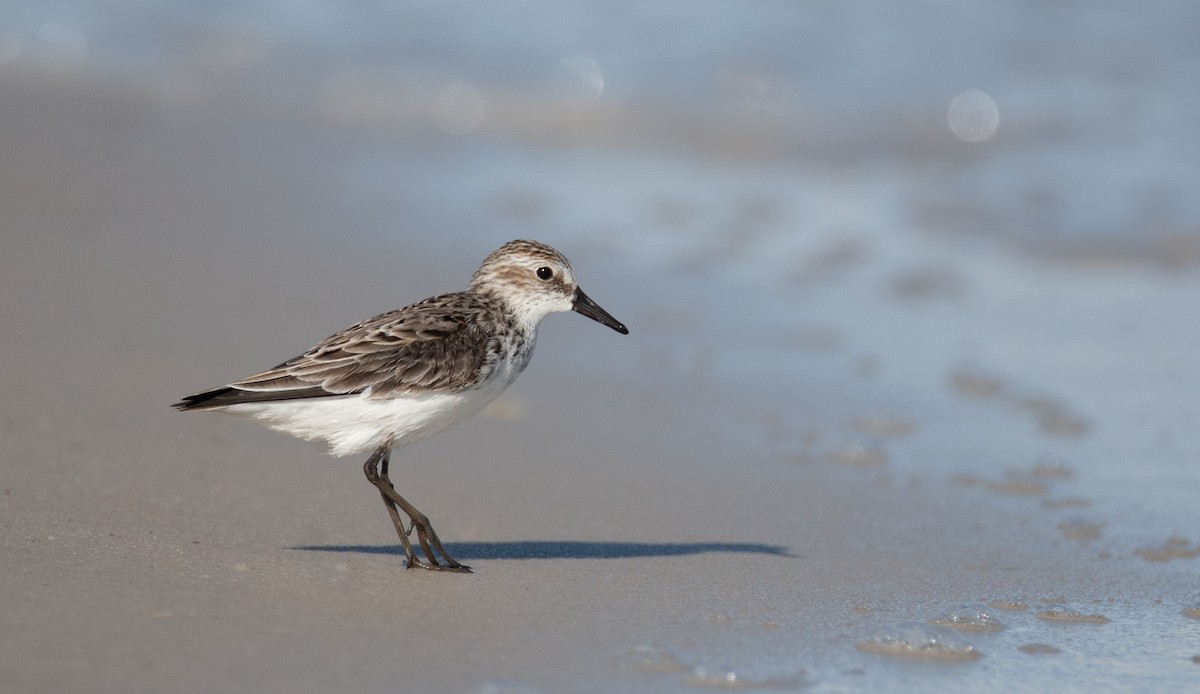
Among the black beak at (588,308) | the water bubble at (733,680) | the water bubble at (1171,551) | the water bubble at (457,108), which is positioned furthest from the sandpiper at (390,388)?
the water bubble at (457,108)

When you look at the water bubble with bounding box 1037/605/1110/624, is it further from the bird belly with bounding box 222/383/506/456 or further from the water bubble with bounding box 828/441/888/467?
the bird belly with bounding box 222/383/506/456

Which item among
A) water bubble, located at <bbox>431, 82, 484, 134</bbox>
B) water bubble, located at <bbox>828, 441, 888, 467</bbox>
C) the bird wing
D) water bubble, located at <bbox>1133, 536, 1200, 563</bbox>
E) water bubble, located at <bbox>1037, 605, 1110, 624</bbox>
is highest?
water bubble, located at <bbox>431, 82, 484, 134</bbox>

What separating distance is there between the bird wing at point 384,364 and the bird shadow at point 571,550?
2.23ft

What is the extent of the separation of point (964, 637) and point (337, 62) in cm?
1088

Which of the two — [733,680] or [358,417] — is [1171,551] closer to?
[733,680]

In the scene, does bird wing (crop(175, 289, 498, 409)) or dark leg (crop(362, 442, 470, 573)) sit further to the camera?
dark leg (crop(362, 442, 470, 573))

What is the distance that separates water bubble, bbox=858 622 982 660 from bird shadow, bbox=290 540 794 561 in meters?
1.04

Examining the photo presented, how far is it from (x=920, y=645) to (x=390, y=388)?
2.08 m

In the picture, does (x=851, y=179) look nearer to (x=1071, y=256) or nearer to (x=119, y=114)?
(x=1071, y=256)

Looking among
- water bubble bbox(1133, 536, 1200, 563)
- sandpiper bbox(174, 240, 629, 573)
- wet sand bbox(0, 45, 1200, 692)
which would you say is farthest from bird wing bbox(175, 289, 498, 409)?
water bubble bbox(1133, 536, 1200, 563)

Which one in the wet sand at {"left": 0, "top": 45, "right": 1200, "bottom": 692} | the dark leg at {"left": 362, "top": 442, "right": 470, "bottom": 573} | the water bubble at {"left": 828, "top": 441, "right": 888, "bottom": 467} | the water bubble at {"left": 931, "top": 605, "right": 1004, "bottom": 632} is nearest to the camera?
the wet sand at {"left": 0, "top": 45, "right": 1200, "bottom": 692}

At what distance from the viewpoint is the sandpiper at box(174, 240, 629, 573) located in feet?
17.2

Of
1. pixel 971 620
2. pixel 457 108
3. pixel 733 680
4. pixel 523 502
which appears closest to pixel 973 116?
pixel 457 108

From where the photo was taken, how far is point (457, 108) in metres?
13.9
